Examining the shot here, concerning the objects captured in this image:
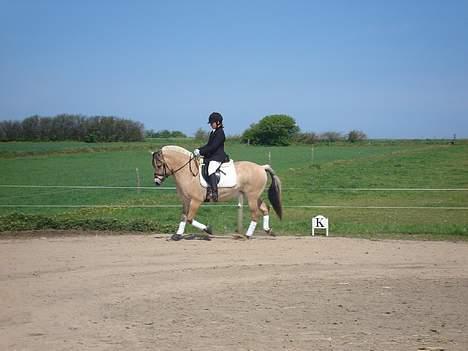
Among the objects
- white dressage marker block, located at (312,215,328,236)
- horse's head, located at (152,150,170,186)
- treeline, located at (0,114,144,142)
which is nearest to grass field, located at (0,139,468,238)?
white dressage marker block, located at (312,215,328,236)

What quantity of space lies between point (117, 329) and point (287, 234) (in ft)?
23.2

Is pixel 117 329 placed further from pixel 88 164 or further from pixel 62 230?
pixel 88 164

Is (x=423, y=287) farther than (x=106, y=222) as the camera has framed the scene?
No

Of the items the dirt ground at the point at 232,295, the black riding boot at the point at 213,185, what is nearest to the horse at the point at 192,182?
the black riding boot at the point at 213,185

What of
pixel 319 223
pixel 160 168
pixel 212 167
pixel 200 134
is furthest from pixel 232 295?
pixel 200 134

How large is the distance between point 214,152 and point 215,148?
88mm

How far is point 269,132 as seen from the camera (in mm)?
81188

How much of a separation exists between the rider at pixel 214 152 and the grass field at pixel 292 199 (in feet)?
6.18

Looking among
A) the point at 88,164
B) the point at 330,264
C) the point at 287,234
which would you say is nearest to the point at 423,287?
the point at 330,264

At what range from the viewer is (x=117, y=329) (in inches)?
229

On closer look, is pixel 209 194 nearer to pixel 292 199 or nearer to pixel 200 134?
pixel 292 199

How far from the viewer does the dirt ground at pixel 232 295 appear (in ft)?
18.1

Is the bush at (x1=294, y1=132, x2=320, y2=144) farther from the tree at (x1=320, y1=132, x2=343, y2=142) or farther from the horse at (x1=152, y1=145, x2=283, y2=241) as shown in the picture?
the horse at (x1=152, y1=145, x2=283, y2=241)

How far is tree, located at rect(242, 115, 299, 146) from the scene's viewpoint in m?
80.9
